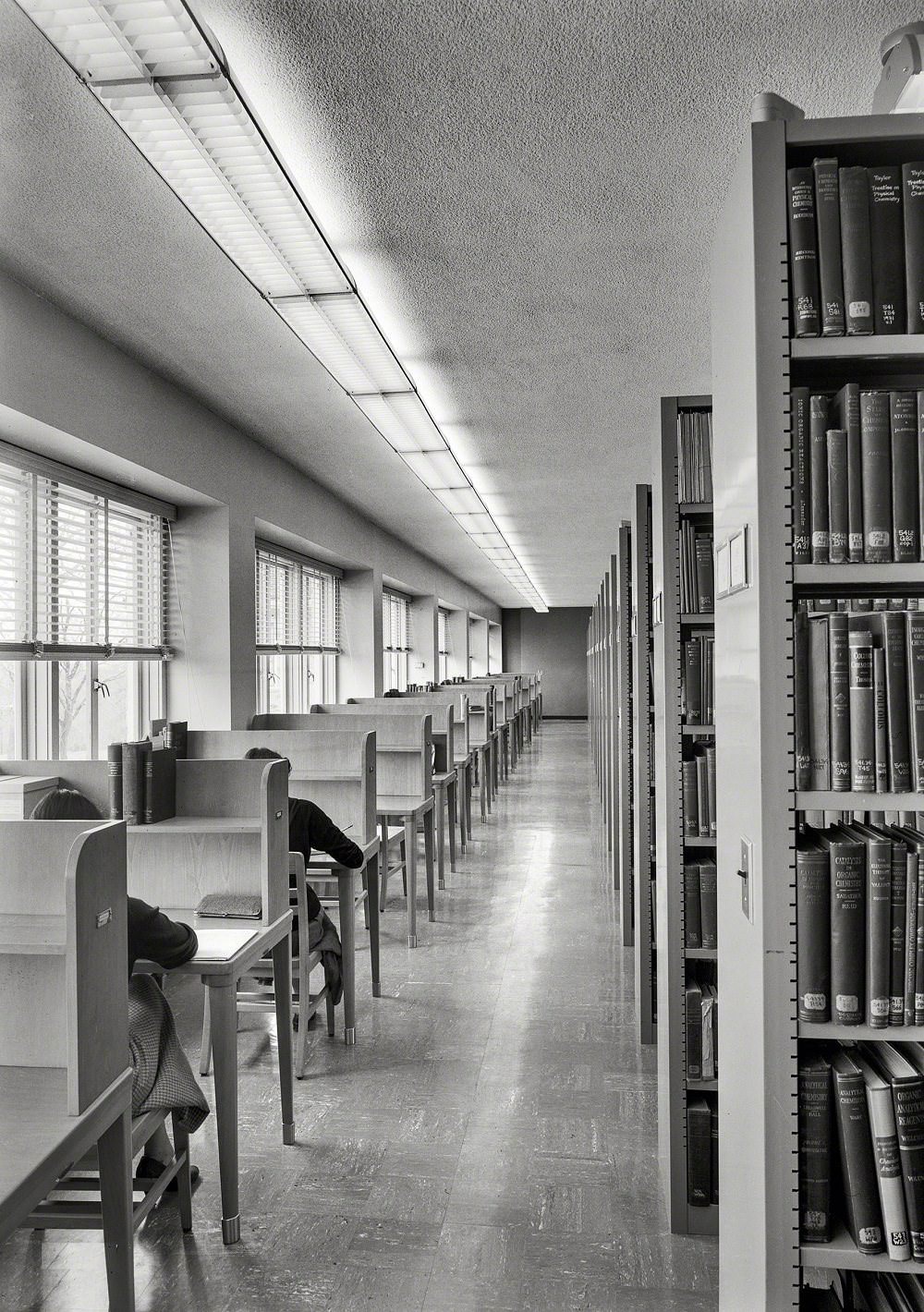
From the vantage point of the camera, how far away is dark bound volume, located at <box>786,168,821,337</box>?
4.55 feet

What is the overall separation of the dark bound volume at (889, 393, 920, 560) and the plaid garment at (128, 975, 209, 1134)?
174 cm

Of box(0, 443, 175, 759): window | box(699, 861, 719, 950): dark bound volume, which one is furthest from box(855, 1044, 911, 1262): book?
box(0, 443, 175, 759): window

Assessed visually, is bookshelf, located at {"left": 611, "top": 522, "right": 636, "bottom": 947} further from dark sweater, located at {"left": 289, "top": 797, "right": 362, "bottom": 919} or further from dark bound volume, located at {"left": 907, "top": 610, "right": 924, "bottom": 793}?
dark bound volume, located at {"left": 907, "top": 610, "right": 924, "bottom": 793}

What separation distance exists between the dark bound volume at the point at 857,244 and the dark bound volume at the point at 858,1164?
111cm

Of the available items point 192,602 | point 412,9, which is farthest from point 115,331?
point 412,9

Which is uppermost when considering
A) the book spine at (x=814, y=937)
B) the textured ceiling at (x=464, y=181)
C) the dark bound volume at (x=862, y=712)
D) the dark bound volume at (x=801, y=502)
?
the textured ceiling at (x=464, y=181)

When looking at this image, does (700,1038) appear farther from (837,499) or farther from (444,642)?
(444,642)

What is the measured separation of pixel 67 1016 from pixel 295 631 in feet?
20.2

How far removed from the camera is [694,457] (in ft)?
Answer: 8.89

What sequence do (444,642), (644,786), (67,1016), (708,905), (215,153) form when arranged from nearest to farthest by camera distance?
1. (67,1016)
2. (215,153)
3. (708,905)
4. (644,786)
5. (444,642)

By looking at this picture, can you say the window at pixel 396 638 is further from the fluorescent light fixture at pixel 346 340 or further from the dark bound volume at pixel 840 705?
the dark bound volume at pixel 840 705

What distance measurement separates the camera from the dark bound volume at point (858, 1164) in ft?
4.43

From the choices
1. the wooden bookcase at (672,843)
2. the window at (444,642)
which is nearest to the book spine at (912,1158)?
the wooden bookcase at (672,843)

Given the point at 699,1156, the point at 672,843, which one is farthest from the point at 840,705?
the point at 699,1156
